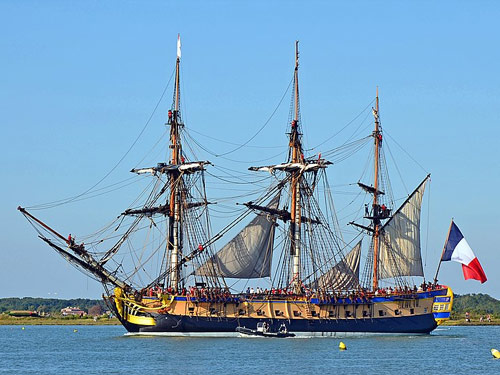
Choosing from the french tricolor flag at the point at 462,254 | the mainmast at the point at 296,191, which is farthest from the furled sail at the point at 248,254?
the french tricolor flag at the point at 462,254

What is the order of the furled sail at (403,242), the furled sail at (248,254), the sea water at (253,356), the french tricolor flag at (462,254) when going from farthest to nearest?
the furled sail at (403,242) → the french tricolor flag at (462,254) → the furled sail at (248,254) → the sea water at (253,356)

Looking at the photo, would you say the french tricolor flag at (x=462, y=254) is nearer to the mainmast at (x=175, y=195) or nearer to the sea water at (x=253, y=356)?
the sea water at (x=253, y=356)

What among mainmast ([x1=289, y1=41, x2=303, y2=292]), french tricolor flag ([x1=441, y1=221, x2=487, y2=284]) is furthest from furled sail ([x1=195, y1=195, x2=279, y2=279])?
french tricolor flag ([x1=441, y1=221, x2=487, y2=284])

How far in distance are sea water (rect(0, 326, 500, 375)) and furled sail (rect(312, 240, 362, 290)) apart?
6.67 meters

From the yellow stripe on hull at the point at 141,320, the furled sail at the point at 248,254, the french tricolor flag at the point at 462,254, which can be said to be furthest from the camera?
the french tricolor flag at the point at 462,254

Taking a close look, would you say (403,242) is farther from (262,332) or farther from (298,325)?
(262,332)

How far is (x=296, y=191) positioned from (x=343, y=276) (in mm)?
11222

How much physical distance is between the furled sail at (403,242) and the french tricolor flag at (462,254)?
4500mm

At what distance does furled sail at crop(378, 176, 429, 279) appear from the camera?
119 metres

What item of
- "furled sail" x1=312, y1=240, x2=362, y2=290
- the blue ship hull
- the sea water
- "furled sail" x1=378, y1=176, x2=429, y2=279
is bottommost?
the sea water

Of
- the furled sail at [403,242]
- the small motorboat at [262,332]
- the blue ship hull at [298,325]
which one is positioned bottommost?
the small motorboat at [262,332]

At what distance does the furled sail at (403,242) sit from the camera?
119m

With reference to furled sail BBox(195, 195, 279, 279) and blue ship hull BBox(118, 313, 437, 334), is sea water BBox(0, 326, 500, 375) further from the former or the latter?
furled sail BBox(195, 195, 279, 279)

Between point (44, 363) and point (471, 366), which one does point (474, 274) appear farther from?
point (44, 363)
